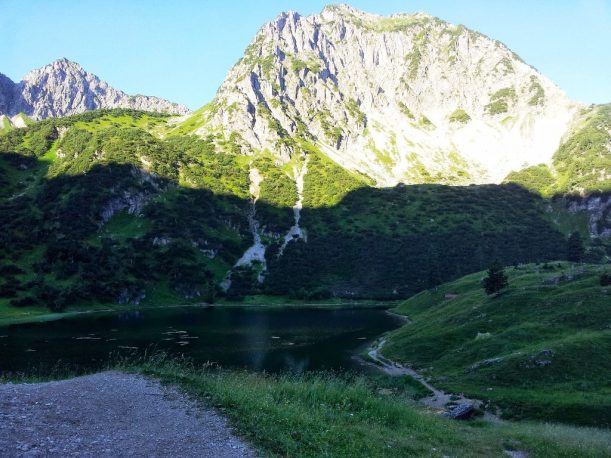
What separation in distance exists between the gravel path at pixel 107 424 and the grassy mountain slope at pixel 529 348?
121 feet

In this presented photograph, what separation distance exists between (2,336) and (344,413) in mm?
111739

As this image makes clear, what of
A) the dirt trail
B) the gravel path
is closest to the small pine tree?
the dirt trail

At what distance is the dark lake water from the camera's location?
266 feet

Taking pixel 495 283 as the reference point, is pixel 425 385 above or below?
below

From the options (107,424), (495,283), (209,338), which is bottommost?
(209,338)

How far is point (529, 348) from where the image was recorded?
59.1m

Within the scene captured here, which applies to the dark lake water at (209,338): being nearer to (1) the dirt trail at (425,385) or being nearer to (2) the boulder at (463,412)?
(1) the dirt trail at (425,385)

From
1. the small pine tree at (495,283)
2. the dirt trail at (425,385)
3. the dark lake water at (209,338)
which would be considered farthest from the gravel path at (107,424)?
the small pine tree at (495,283)

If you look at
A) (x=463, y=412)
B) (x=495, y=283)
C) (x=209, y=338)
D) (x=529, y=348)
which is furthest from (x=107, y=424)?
(x=209, y=338)

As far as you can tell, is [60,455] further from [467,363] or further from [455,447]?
[467,363]

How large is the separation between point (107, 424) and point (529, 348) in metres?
55.4

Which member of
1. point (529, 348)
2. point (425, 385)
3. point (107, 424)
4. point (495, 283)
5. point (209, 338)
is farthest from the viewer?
point (209, 338)

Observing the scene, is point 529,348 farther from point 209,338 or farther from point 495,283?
point 209,338

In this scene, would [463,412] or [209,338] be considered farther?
[209,338]
